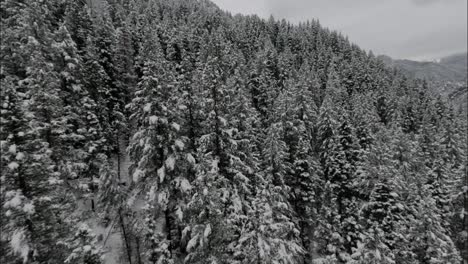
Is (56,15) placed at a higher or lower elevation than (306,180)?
higher

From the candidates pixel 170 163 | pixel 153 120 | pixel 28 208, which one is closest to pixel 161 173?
pixel 170 163

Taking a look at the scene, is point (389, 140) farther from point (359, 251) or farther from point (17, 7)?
point (17, 7)

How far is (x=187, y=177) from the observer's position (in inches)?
789

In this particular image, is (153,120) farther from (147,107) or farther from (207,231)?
(207,231)

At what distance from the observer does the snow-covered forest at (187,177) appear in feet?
47.3

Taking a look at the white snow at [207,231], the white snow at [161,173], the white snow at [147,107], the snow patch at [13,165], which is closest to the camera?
the snow patch at [13,165]

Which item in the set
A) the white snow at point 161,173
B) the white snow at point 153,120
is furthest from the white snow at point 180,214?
the white snow at point 153,120

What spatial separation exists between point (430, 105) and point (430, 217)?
5648cm

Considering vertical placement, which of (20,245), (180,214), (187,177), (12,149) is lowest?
(180,214)

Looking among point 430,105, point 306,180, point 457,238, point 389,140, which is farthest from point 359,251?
point 430,105

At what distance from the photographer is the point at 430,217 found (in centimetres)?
2292

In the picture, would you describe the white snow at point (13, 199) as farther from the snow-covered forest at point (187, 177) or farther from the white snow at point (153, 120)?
the white snow at point (153, 120)

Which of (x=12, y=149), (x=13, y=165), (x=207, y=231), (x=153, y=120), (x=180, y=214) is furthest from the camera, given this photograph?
(x=153, y=120)

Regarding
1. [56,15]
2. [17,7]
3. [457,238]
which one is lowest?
[457,238]
